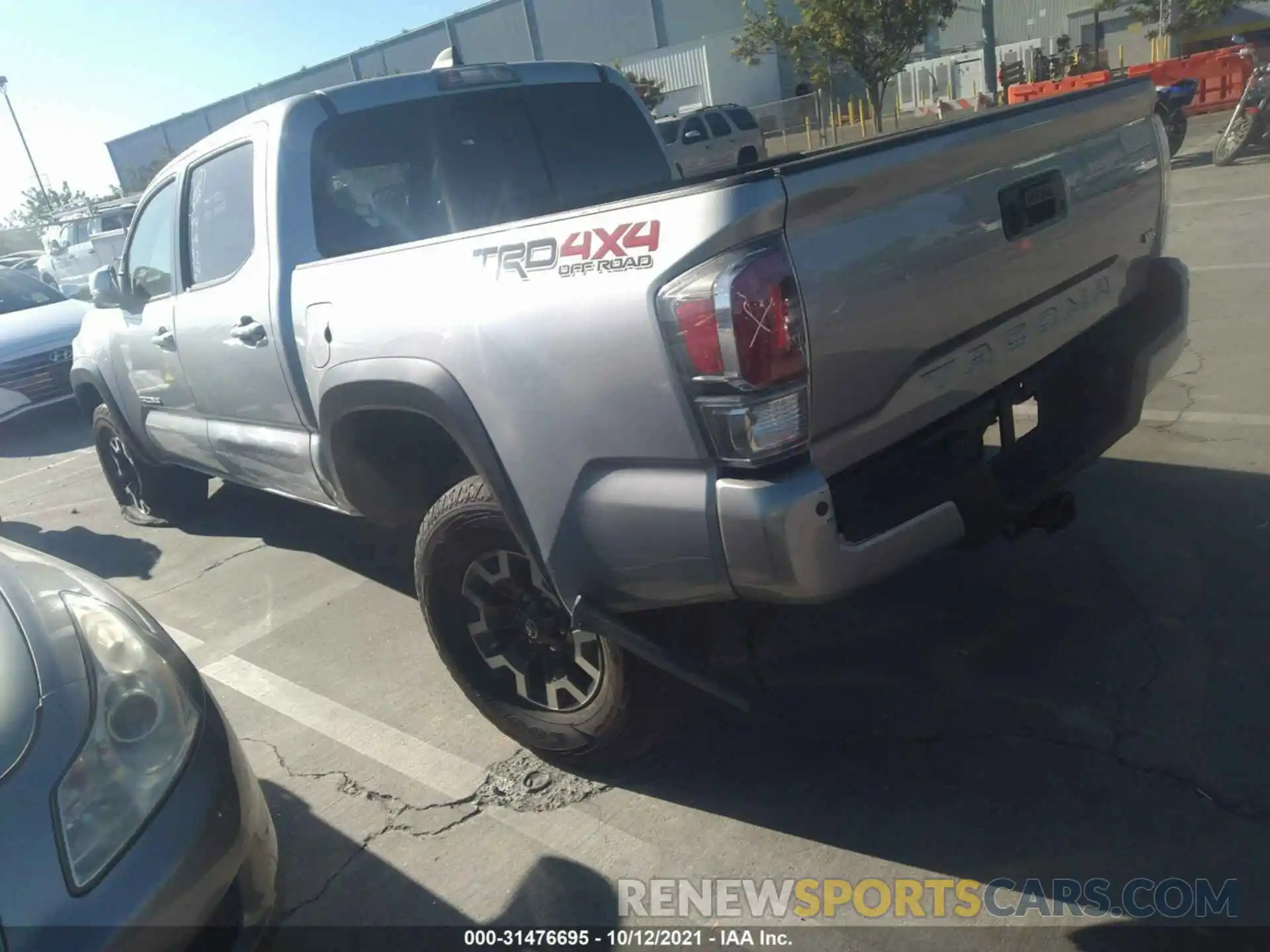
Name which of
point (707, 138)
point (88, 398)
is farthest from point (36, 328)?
point (707, 138)

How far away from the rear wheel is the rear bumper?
1198 cm

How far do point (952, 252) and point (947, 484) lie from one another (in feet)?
1.92

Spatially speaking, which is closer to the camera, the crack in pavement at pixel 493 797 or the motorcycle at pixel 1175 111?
the crack in pavement at pixel 493 797

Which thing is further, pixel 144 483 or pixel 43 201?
pixel 43 201

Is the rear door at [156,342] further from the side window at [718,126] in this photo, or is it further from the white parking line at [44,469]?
the side window at [718,126]

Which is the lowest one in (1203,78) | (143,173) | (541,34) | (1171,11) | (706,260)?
(1203,78)

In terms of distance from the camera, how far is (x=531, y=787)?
3.09 m

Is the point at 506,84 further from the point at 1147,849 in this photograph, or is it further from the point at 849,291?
the point at 1147,849

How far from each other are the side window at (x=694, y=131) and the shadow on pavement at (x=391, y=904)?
20.8m

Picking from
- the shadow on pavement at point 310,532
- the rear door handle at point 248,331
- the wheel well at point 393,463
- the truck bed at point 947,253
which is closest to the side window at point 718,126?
the shadow on pavement at point 310,532

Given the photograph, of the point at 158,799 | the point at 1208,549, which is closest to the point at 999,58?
the point at 1208,549

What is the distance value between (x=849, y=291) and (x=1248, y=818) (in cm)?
165

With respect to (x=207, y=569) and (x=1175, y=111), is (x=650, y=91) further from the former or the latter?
(x=207, y=569)

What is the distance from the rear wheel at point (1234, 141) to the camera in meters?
12.9
